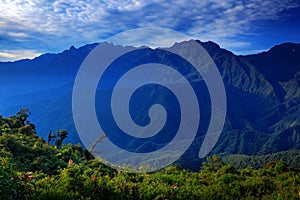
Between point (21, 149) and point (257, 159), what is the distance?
164048mm

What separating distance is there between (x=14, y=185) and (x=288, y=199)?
319 inches

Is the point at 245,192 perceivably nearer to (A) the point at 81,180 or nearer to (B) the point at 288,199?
(B) the point at 288,199

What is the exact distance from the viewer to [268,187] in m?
11.4

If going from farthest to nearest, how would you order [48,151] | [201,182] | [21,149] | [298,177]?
[48,151] → [21,149] → [201,182] → [298,177]

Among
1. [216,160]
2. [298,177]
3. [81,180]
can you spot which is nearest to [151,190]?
→ [81,180]

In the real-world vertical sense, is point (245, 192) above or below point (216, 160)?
above

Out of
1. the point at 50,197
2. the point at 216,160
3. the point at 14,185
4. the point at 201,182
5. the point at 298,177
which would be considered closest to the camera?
the point at 14,185

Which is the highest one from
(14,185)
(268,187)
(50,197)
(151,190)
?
(14,185)

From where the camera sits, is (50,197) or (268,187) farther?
(268,187)

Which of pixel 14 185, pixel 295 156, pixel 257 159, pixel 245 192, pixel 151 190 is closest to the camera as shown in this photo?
pixel 14 185

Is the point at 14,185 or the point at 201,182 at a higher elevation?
the point at 14,185

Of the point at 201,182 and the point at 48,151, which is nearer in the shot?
the point at 201,182

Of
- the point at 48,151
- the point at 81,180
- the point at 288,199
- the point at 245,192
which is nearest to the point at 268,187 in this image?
the point at 245,192

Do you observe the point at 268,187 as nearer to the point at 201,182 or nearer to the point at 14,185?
the point at 201,182
